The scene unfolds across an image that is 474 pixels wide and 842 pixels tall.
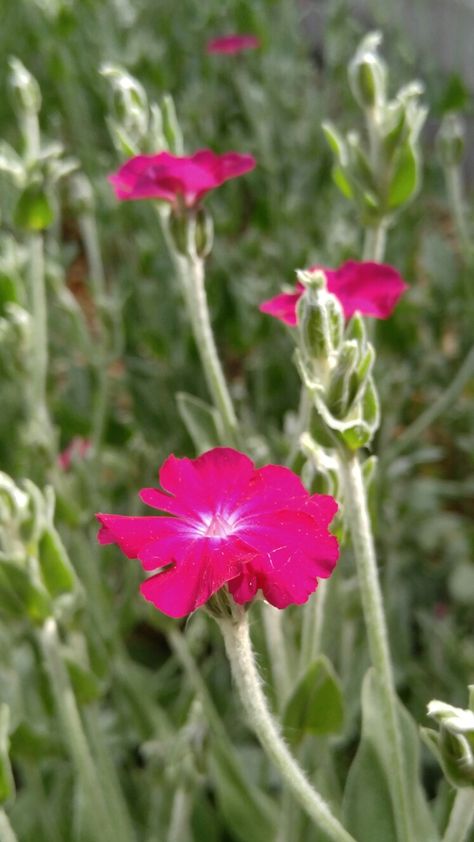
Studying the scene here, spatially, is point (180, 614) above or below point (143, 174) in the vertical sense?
below

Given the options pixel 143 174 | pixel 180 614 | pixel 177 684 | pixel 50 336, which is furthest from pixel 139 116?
pixel 50 336

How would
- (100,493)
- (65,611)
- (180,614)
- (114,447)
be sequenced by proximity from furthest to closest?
(114,447) < (100,493) < (65,611) < (180,614)

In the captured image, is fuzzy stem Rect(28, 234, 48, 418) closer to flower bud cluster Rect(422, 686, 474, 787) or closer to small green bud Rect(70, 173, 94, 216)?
small green bud Rect(70, 173, 94, 216)

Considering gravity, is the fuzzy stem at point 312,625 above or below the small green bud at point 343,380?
below

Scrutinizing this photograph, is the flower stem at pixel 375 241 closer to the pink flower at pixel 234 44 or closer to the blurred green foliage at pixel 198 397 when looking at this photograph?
the blurred green foliage at pixel 198 397

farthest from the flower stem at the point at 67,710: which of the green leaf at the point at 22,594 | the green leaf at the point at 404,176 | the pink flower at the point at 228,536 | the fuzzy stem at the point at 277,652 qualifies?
the green leaf at the point at 404,176

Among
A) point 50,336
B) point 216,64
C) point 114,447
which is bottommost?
point 114,447

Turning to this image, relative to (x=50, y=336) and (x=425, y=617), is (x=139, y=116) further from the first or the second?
(x=50, y=336)
